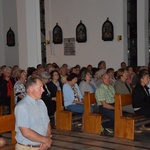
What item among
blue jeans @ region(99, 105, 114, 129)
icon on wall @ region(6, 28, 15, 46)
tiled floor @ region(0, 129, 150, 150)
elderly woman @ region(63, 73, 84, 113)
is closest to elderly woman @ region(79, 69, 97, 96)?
elderly woman @ region(63, 73, 84, 113)

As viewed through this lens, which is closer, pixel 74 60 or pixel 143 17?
pixel 143 17

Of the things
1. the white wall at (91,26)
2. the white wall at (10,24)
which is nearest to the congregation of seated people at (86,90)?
the white wall at (91,26)

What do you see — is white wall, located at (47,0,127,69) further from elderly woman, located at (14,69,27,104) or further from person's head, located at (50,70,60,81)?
elderly woman, located at (14,69,27,104)

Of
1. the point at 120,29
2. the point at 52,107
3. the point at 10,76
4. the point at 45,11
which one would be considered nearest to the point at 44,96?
the point at 52,107

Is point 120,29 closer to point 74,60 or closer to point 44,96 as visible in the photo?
point 74,60

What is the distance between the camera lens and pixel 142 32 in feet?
42.5

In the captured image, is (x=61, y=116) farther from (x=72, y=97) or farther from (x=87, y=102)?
(x=87, y=102)

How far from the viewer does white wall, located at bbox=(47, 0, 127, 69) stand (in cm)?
1327

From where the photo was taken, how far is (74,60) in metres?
14.9

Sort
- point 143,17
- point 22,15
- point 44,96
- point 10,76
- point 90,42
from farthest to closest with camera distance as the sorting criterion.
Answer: point 90,42 < point 143,17 < point 22,15 < point 10,76 < point 44,96

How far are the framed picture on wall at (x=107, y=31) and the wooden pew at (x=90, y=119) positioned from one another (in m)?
6.51

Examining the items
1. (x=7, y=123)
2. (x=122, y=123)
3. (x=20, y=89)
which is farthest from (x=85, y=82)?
(x=7, y=123)

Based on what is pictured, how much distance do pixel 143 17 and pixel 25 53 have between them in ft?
16.1

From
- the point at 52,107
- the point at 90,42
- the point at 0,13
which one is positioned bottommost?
the point at 52,107
